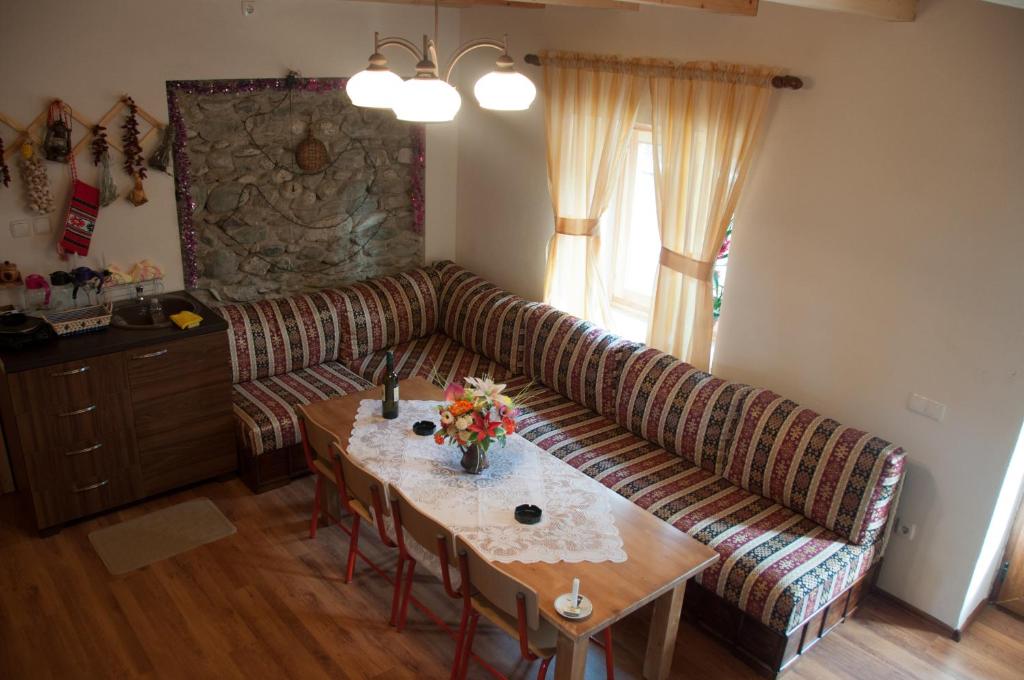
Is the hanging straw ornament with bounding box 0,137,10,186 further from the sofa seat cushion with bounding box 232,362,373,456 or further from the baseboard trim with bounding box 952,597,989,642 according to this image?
the baseboard trim with bounding box 952,597,989,642

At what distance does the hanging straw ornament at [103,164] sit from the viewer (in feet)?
13.0

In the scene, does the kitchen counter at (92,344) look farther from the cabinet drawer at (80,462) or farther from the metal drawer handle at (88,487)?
the metal drawer handle at (88,487)

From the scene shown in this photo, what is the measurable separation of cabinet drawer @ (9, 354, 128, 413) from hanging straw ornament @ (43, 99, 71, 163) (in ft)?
3.37

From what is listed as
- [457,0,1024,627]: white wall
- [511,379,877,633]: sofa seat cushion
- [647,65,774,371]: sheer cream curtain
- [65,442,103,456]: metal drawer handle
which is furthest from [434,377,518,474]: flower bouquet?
[65,442,103,456]: metal drawer handle

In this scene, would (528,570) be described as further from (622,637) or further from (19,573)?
(19,573)

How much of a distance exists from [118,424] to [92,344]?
1.35 feet

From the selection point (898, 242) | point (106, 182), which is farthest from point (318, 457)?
point (898, 242)

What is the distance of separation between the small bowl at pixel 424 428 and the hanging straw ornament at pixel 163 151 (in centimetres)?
198

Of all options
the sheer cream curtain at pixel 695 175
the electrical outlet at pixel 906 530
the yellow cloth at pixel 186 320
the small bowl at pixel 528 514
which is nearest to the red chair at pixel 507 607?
the small bowl at pixel 528 514

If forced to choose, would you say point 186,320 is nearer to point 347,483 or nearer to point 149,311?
point 149,311

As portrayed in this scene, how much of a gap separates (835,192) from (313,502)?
2.96 m

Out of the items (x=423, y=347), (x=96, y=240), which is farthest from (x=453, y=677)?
(x=96, y=240)

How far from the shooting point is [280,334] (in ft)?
15.2

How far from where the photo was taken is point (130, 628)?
328 cm
